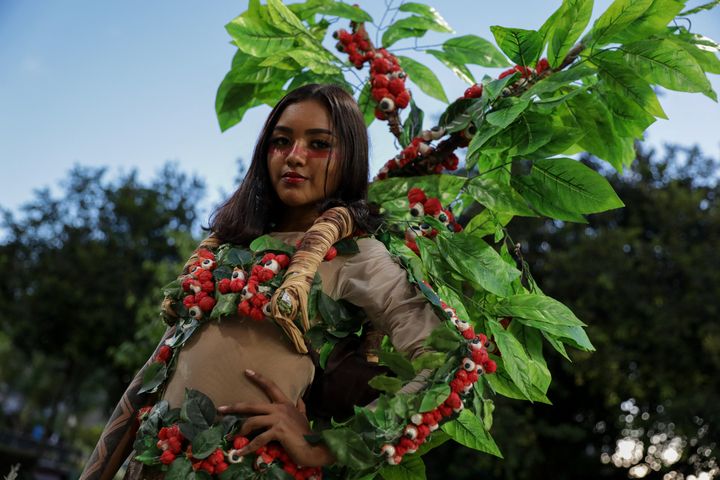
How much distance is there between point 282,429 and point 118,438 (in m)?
0.73

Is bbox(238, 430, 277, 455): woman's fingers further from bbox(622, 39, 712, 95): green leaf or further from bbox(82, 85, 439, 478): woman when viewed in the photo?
bbox(622, 39, 712, 95): green leaf

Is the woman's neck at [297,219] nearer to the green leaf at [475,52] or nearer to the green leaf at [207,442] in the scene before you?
the green leaf at [207,442]

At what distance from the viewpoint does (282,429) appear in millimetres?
1900

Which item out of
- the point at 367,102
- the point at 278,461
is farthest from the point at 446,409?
the point at 367,102

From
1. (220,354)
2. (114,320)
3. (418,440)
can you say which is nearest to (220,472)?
(220,354)

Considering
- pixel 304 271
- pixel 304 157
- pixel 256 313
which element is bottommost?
pixel 256 313

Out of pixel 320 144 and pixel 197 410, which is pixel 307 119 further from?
pixel 197 410

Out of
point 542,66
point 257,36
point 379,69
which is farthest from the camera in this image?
point 379,69

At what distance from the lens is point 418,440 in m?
1.86

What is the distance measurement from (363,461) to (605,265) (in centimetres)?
1478

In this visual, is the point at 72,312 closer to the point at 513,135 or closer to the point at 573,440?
the point at 573,440

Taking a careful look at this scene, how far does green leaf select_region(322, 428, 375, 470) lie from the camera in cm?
179

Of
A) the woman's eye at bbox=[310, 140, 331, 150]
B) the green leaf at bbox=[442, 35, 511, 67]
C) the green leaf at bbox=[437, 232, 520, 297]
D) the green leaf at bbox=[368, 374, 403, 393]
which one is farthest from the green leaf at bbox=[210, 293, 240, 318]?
the green leaf at bbox=[442, 35, 511, 67]

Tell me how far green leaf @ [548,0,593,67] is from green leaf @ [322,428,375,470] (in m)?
1.53
